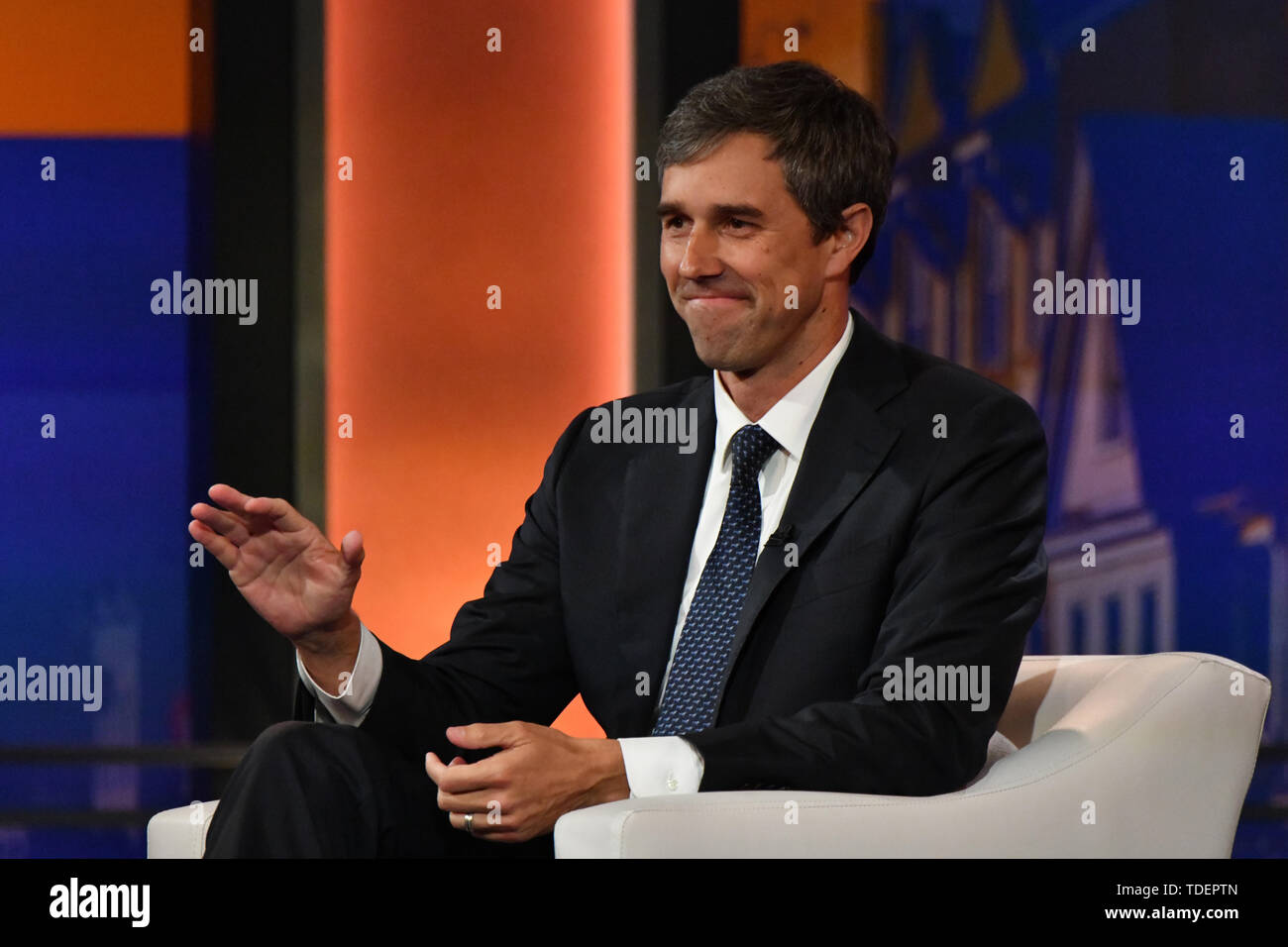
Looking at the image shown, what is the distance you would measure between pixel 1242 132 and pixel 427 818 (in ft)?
9.27

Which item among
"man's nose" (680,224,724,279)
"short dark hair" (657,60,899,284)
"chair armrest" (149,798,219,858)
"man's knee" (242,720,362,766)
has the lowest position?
"chair armrest" (149,798,219,858)

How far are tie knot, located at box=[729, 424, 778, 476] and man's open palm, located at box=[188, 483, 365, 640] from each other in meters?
0.53

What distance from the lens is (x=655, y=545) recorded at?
2053mm

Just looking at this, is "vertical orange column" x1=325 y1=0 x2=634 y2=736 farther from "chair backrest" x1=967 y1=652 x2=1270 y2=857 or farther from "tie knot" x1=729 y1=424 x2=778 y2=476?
"chair backrest" x1=967 y1=652 x2=1270 y2=857

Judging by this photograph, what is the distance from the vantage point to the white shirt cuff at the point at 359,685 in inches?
74.5

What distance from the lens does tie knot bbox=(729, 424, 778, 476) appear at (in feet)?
6.64

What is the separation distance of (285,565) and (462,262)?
1.90 m

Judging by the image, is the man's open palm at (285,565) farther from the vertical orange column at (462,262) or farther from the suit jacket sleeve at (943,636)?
the vertical orange column at (462,262)

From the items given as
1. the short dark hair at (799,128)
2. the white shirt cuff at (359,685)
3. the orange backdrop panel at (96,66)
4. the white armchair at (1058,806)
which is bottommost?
the white armchair at (1058,806)

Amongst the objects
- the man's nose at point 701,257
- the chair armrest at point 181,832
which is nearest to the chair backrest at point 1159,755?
the man's nose at point 701,257

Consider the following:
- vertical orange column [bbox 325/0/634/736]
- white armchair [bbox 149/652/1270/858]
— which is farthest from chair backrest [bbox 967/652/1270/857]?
vertical orange column [bbox 325/0/634/736]

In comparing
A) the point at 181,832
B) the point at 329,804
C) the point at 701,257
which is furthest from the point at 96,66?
the point at 329,804
